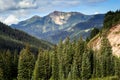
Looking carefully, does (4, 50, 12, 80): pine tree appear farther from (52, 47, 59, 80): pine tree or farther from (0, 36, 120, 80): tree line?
(52, 47, 59, 80): pine tree

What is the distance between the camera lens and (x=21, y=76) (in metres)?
152

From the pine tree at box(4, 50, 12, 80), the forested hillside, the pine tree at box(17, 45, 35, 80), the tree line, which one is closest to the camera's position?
the forested hillside

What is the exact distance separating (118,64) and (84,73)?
16467 mm

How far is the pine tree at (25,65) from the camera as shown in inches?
5866

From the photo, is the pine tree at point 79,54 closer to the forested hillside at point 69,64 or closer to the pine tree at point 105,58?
the forested hillside at point 69,64

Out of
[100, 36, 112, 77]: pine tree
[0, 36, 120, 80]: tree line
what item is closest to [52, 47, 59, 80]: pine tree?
[0, 36, 120, 80]: tree line

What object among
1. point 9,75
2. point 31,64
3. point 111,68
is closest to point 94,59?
point 111,68

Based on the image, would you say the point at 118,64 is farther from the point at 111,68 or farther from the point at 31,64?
the point at 31,64

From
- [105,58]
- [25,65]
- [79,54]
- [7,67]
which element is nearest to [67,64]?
[79,54]

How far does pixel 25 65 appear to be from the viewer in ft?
496

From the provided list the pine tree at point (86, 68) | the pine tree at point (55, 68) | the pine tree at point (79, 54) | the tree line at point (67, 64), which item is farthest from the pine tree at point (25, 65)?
the pine tree at point (86, 68)

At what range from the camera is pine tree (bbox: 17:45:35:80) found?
149000 millimetres

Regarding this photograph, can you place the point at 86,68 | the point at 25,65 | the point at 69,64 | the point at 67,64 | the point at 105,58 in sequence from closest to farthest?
the point at 86,68
the point at 105,58
the point at 69,64
the point at 67,64
the point at 25,65

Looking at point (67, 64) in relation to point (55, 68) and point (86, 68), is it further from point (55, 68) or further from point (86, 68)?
point (86, 68)
